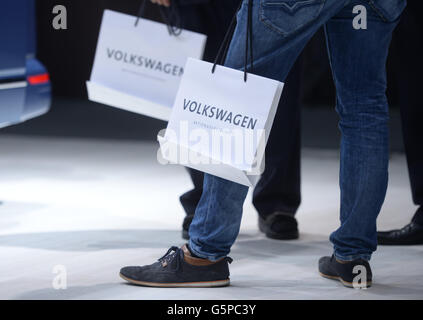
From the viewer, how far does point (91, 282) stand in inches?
84.1

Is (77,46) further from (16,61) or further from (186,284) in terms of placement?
(186,284)

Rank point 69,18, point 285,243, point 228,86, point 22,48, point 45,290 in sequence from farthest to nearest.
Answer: point 69,18
point 22,48
point 285,243
point 45,290
point 228,86

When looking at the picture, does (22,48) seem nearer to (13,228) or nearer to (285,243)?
(13,228)

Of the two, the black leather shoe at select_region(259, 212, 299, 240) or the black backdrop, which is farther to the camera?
the black backdrop

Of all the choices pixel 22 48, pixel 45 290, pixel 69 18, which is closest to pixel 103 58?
pixel 22 48

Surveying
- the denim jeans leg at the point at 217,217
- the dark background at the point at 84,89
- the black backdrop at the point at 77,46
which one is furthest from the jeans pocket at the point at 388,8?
the black backdrop at the point at 77,46

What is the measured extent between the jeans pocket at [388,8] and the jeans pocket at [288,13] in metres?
0.17

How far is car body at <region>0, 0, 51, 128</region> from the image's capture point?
2828mm

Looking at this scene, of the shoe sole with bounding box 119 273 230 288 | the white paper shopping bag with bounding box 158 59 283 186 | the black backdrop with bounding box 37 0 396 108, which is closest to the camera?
the white paper shopping bag with bounding box 158 59 283 186

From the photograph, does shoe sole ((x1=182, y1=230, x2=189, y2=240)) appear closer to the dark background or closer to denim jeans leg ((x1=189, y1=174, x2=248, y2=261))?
denim jeans leg ((x1=189, y1=174, x2=248, y2=261))

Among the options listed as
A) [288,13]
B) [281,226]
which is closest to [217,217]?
[288,13]

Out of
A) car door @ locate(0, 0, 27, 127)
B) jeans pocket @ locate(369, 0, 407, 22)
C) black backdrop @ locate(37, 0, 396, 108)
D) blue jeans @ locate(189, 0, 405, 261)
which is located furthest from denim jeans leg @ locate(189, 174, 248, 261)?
black backdrop @ locate(37, 0, 396, 108)

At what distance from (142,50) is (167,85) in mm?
132

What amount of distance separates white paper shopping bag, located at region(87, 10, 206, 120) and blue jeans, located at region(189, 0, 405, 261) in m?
0.57
